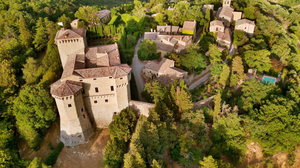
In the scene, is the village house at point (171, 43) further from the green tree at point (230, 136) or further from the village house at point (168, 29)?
the green tree at point (230, 136)

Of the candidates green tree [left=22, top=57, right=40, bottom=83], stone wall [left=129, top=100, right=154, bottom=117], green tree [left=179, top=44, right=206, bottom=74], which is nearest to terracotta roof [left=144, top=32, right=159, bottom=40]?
green tree [left=179, top=44, right=206, bottom=74]

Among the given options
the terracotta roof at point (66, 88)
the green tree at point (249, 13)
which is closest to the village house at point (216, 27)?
the green tree at point (249, 13)

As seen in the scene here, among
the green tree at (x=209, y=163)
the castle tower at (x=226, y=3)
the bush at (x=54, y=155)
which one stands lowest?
the bush at (x=54, y=155)

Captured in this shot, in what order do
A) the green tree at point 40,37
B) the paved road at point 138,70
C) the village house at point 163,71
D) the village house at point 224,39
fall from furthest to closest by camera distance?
the village house at point 224,39
the green tree at point 40,37
the paved road at point 138,70
the village house at point 163,71

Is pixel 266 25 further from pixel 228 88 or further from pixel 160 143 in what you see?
pixel 160 143

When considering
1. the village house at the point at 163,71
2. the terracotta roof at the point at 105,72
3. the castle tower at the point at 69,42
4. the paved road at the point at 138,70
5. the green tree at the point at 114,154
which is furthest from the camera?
the paved road at the point at 138,70

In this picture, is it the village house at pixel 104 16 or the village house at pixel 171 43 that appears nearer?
the village house at pixel 171 43

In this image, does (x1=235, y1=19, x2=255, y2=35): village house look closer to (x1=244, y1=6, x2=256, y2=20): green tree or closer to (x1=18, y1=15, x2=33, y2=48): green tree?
(x1=244, y1=6, x2=256, y2=20): green tree
